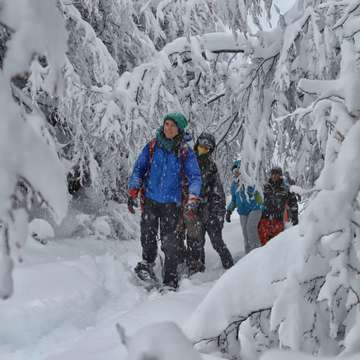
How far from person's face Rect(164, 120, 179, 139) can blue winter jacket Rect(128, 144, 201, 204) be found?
0.64 feet

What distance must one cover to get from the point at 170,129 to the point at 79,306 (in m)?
2.00

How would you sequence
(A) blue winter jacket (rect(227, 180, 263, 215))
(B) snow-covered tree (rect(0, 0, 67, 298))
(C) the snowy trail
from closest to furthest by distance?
(B) snow-covered tree (rect(0, 0, 67, 298)) → (C) the snowy trail → (A) blue winter jacket (rect(227, 180, 263, 215))

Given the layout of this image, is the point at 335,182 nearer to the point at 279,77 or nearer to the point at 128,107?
the point at 279,77

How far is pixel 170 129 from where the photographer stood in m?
6.02

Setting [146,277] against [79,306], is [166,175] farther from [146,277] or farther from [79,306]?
[79,306]

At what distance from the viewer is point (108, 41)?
36.0 feet

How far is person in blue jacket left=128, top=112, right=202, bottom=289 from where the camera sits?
611 cm

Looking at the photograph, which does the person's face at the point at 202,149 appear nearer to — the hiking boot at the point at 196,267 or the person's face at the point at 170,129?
the person's face at the point at 170,129

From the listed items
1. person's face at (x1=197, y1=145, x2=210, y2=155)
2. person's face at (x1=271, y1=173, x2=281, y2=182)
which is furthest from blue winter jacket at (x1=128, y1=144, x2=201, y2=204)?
person's face at (x1=271, y1=173, x2=281, y2=182)

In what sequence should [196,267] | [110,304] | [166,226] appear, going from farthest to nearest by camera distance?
[196,267]
[166,226]
[110,304]

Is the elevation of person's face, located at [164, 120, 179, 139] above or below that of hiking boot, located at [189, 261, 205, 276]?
above

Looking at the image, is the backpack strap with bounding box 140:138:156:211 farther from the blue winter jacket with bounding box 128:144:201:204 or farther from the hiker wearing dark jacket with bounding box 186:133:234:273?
the hiker wearing dark jacket with bounding box 186:133:234:273

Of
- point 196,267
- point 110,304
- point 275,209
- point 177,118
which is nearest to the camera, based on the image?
point 177,118

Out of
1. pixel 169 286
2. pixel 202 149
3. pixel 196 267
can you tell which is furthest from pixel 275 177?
pixel 169 286
